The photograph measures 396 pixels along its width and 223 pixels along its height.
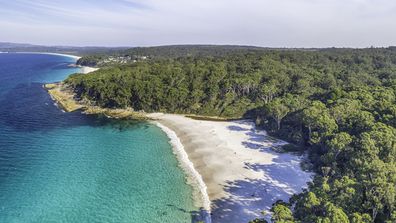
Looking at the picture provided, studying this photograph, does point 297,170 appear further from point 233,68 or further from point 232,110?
point 233,68

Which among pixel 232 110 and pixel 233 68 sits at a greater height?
pixel 233 68

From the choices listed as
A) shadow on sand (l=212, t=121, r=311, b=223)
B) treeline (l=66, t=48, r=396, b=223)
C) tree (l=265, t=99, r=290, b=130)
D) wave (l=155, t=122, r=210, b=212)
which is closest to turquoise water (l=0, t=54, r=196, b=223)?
wave (l=155, t=122, r=210, b=212)

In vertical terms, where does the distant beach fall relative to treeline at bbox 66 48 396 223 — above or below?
below

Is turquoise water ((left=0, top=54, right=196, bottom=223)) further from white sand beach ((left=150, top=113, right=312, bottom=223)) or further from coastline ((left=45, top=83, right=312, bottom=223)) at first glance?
white sand beach ((left=150, top=113, right=312, bottom=223))

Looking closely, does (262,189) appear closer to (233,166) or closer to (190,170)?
(233,166)

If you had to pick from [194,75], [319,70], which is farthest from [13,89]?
[319,70]
